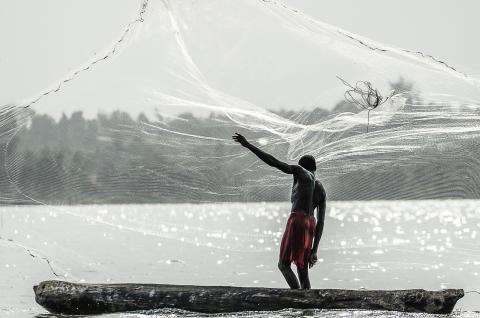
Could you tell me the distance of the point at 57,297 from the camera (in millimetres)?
14453

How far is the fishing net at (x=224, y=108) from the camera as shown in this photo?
15.8m

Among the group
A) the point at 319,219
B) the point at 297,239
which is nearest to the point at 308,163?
the point at 319,219

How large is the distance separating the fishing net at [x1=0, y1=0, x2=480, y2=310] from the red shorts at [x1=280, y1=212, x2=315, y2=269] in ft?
8.47

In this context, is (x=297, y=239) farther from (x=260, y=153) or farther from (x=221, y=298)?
(x=260, y=153)

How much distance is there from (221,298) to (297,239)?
1427 millimetres

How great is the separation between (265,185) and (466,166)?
3.63 m

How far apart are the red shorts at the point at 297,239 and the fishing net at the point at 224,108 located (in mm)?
2583

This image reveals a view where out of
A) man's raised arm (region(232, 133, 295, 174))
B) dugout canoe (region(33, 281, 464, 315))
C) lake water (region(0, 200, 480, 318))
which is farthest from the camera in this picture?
lake water (region(0, 200, 480, 318))

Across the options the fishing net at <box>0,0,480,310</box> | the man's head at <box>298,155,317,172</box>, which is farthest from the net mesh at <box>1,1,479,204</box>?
the man's head at <box>298,155,317,172</box>

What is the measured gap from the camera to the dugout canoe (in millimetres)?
13656

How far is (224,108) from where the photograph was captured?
1609cm

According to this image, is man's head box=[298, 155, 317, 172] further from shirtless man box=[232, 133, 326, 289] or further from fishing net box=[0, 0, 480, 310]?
fishing net box=[0, 0, 480, 310]

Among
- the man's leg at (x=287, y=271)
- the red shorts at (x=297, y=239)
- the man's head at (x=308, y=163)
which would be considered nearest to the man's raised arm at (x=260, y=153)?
the man's head at (x=308, y=163)

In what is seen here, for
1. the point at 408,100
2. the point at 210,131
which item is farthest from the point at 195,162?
the point at 408,100
